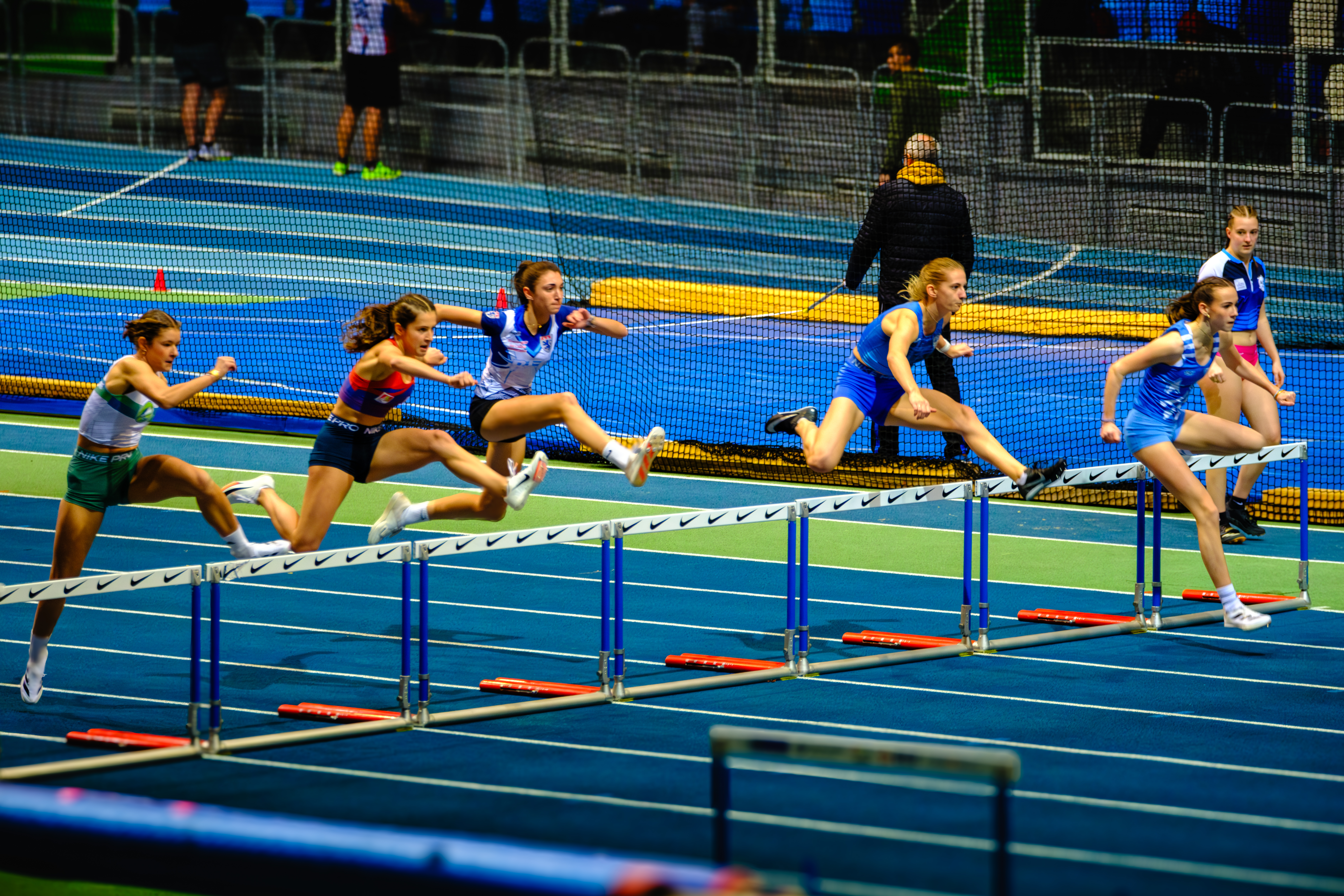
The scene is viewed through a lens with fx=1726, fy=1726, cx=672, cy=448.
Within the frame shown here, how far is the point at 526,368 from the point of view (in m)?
8.66

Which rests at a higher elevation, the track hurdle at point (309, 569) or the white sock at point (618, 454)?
the white sock at point (618, 454)

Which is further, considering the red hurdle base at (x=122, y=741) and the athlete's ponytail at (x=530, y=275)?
the athlete's ponytail at (x=530, y=275)

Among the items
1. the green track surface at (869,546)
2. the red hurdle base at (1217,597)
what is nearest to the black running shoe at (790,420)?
the green track surface at (869,546)

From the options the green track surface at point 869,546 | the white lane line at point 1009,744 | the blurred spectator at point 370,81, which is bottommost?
the white lane line at point 1009,744

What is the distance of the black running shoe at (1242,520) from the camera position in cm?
1126

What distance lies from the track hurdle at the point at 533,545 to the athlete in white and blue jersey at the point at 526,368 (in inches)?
20.9

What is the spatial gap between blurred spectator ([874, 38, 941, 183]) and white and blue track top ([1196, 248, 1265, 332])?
6368 mm

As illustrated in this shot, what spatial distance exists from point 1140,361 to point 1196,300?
1.50 feet

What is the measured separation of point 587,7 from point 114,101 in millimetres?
7681

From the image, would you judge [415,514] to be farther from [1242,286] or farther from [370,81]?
[370,81]

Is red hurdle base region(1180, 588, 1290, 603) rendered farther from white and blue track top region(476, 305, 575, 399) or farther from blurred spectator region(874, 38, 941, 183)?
blurred spectator region(874, 38, 941, 183)

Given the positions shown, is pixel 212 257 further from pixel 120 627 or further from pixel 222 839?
pixel 222 839

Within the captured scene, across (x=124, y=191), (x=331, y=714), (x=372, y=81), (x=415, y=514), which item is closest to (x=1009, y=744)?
(x=331, y=714)

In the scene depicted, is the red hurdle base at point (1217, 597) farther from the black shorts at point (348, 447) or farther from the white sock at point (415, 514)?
the black shorts at point (348, 447)
